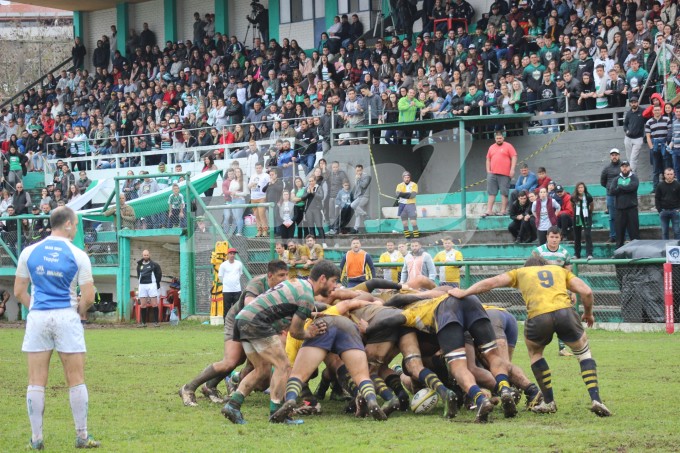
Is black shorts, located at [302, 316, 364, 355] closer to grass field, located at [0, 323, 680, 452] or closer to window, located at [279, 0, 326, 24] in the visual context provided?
grass field, located at [0, 323, 680, 452]

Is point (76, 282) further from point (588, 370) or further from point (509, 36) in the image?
point (509, 36)

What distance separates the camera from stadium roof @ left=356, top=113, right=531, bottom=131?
25.8 metres

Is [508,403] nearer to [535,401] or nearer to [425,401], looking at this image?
[535,401]

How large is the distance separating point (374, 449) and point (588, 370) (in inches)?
108

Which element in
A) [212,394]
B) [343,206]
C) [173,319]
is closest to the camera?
[212,394]

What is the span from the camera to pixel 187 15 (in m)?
43.5

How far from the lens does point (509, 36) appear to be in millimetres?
28062

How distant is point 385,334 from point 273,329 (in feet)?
4.24

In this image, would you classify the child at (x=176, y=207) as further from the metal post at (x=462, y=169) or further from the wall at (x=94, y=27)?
the wall at (x=94, y=27)

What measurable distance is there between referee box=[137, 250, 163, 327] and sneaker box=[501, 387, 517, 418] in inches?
631

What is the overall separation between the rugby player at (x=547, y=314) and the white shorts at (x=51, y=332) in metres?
3.87

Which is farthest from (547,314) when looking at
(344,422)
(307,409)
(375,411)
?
(307,409)

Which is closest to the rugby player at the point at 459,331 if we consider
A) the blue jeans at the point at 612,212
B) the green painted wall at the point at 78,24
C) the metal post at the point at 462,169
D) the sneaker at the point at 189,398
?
the sneaker at the point at 189,398

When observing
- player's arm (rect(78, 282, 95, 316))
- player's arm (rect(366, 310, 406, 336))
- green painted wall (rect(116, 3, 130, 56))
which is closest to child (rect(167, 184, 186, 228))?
player's arm (rect(366, 310, 406, 336))
